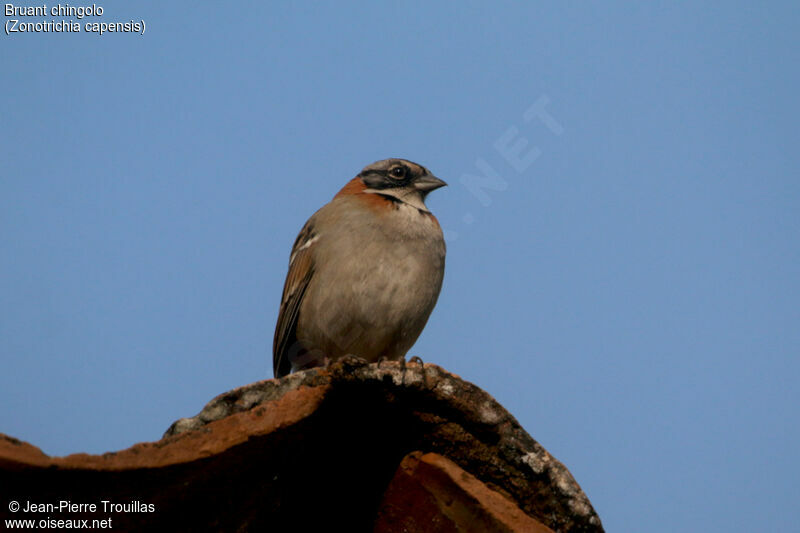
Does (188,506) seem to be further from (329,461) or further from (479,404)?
(479,404)

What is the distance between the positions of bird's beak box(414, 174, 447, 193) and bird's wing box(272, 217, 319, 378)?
40.5 inches

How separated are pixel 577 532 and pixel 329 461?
107 cm

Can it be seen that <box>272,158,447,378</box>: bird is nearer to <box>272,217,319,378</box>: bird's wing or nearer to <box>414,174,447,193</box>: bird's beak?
<box>272,217,319,378</box>: bird's wing

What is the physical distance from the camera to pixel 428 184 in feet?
23.8

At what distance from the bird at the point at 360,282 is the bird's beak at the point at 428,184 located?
41 centimetres

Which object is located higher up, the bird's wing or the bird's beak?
the bird's beak

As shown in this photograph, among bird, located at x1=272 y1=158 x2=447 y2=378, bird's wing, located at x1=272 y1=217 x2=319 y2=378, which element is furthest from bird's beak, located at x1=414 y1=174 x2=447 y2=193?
bird's wing, located at x1=272 y1=217 x2=319 y2=378

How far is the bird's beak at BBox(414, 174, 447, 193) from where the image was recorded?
23.7 ft

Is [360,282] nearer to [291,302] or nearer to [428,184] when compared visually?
[291,302]

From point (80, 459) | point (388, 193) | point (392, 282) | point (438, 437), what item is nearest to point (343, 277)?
point (392, 282)

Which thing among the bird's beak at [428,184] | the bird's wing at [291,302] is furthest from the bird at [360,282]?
the bird's beak at [428,184]

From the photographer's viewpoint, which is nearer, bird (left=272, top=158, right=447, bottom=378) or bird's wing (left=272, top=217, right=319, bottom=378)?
bird (left=272, top=158, right=447, bottom=378)

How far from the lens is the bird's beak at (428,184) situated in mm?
7238

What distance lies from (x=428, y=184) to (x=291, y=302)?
1603 millimetres
